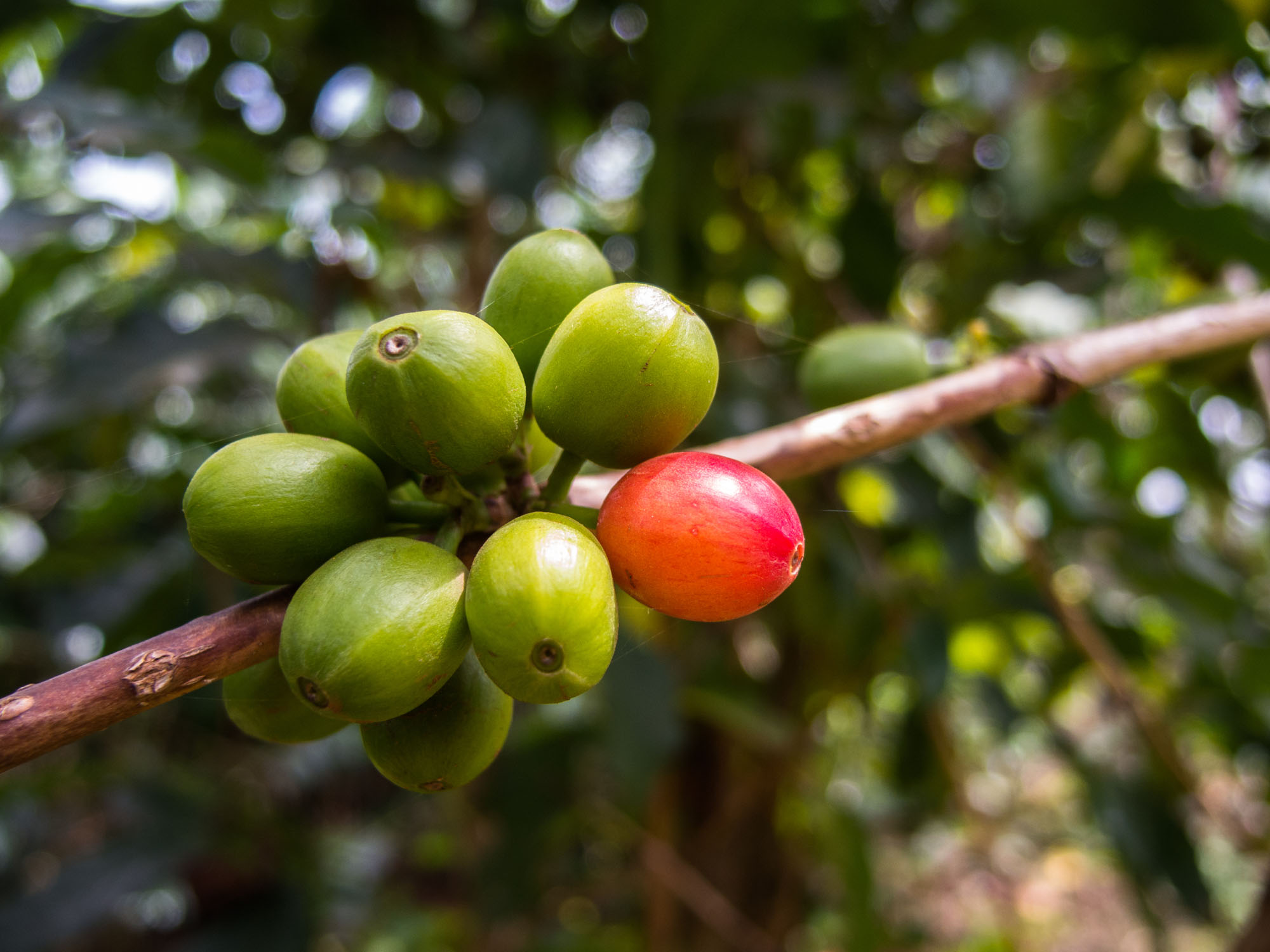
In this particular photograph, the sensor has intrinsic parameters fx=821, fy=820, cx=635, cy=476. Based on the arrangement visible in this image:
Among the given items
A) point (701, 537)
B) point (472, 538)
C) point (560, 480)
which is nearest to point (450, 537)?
point (472, 538)

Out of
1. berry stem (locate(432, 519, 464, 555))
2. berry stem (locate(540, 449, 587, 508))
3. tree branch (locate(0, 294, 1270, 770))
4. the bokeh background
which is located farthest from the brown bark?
the bokeh background

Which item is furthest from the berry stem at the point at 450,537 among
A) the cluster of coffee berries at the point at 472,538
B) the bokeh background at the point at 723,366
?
the bokeh background at the point at 723,366

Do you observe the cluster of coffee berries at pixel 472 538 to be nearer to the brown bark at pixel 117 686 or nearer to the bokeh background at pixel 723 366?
the brown bark at pixel 117 686

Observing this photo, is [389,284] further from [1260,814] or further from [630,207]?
[1260,814]

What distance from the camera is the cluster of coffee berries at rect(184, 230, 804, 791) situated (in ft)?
2.27

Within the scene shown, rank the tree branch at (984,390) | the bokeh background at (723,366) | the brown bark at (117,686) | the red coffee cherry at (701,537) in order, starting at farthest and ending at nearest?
the bokeh background at (723,366), the tree branch at (984,390), the red coffee cherry at (701,537), the brown bark at (117,686)

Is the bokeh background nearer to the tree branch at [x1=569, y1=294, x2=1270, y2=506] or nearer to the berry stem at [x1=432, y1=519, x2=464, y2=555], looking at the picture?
the tree branch at [x1=569, y1=294, x2=1270, y2=506]

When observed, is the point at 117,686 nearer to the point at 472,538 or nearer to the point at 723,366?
the point at 472,538

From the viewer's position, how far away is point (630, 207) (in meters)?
3.67

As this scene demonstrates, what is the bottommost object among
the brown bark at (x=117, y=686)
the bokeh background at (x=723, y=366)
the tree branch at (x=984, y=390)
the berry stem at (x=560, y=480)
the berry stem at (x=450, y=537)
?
the bokeh background at (x=723, y=366)

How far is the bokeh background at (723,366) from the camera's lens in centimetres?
234

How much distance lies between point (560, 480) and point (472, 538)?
11 cm

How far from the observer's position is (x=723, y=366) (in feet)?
8.49

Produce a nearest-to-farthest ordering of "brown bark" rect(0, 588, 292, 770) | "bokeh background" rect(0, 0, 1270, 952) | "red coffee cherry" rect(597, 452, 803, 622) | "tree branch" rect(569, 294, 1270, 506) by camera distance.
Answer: "brown bark" rect(0, 588, 292, 770)
"red coffee cherry" rect(597, 452, 803, 622)
"tree branch" rect(569, 294, 1270, 506)
"bokeh background" rect(0, 0, 1270, 952)
